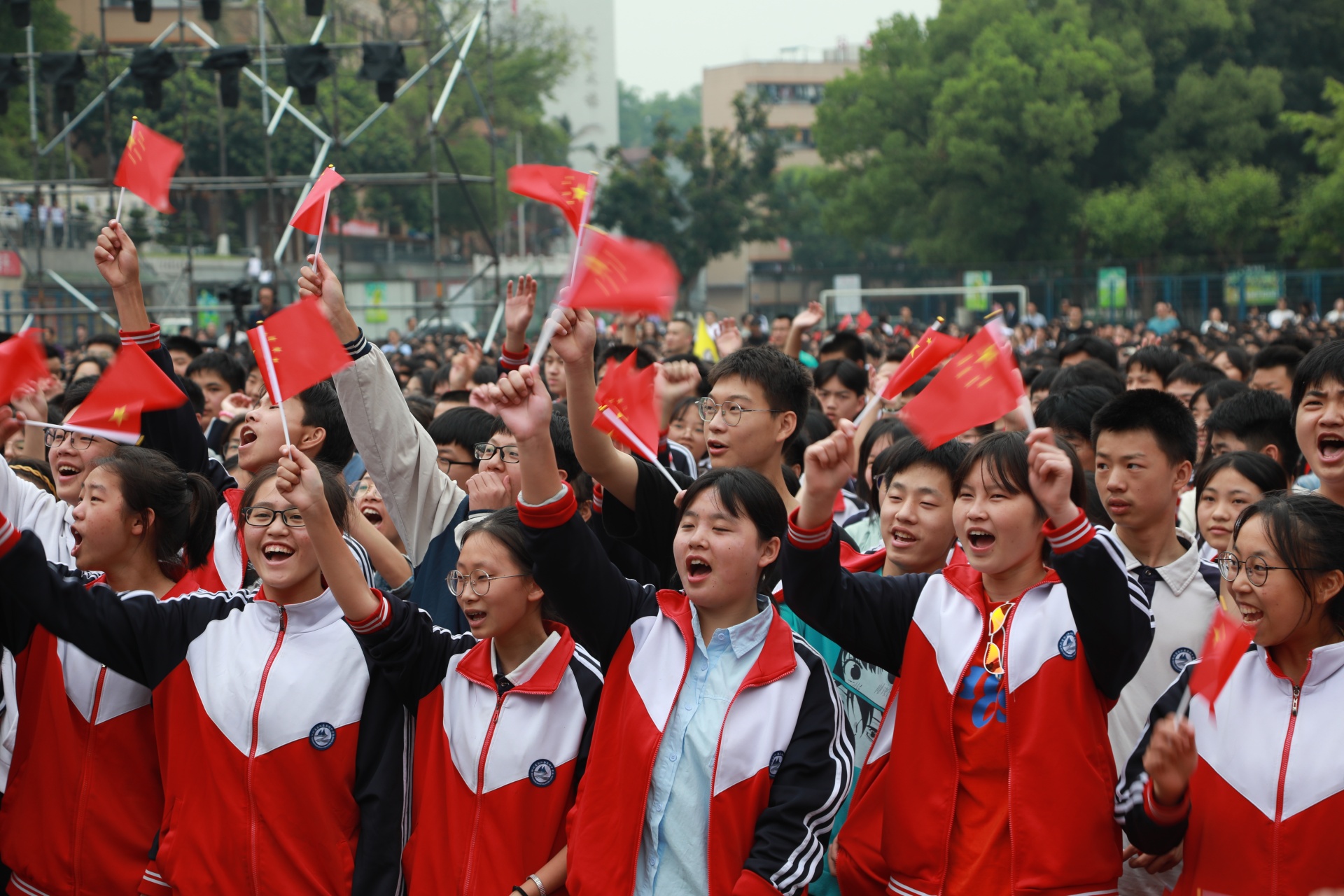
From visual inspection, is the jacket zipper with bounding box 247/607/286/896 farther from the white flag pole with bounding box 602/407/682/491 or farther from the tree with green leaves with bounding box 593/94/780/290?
the tree with green leaves with bounding box 593/94/780/290

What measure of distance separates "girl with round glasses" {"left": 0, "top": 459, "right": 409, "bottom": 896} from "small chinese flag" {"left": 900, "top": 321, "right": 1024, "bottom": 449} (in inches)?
48.6

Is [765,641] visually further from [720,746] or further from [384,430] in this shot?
[384,430]

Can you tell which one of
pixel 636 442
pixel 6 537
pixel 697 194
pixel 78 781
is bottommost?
pixel 78 781

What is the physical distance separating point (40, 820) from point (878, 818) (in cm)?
187

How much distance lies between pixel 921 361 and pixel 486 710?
127 cm

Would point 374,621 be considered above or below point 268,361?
below

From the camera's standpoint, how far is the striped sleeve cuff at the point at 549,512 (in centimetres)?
262

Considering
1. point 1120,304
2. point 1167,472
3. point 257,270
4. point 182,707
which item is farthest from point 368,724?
point 1120,304

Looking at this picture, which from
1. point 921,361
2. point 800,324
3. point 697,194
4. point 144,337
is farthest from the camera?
point 697,194

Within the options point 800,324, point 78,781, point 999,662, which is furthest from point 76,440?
point 800,324

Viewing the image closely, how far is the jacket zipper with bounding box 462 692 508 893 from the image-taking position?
8.89 feet

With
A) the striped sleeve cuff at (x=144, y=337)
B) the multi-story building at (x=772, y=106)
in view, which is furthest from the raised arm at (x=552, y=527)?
the multi-story building at (x=772, y=106)

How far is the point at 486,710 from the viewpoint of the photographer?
111 inches

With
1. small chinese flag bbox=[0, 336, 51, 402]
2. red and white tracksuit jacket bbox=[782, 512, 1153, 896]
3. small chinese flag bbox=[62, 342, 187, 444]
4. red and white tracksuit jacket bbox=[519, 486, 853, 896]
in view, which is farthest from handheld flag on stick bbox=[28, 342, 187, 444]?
red and white tracksuit jacket bbox=[782, 512, 1153, 896]
